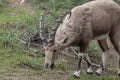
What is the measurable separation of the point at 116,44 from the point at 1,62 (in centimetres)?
262

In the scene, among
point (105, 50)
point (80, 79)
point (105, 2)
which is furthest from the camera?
point (105, 50)

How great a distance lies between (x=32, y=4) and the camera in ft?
39.6

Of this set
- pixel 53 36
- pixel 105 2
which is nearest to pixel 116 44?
pixel 105 2

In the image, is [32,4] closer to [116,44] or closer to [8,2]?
[8,2]

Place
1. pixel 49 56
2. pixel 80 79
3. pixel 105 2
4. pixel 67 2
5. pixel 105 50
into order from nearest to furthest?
pixel 49 56
pixel 80 79
pixel 105 2
pixel 105 50
pixel 67 2

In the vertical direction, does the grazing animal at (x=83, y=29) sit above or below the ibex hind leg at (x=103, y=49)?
above

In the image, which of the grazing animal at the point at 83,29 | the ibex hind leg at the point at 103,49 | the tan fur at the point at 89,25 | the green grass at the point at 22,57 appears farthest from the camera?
the ibex hind leg at the point at 103,49

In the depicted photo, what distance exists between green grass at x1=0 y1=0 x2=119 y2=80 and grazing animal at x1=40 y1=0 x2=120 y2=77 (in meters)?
0.46

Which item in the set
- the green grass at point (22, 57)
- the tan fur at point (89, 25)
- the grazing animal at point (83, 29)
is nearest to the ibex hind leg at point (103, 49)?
the grazing animal at point (83, 29)

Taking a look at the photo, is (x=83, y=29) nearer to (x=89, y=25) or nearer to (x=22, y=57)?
(x=89, y=25)

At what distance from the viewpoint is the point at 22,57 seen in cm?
854

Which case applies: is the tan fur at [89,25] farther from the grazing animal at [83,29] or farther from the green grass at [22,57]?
the green grass at [22,57]

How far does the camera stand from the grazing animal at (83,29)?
7465 mm

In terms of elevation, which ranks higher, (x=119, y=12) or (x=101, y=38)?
(x=119, y=12)
